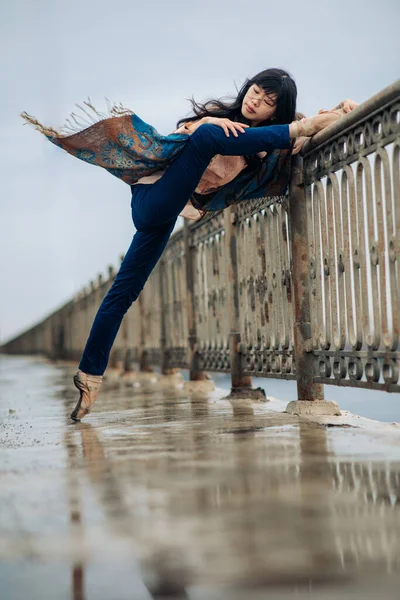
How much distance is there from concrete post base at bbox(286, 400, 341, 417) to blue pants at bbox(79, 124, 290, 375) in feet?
3.32

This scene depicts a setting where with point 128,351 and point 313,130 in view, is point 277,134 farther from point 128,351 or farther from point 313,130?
point 128,351

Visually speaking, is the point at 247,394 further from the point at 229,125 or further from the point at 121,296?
the point at 229,125

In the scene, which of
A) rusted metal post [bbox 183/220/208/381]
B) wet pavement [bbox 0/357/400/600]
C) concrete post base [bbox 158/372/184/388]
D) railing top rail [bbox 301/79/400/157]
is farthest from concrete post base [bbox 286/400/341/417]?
concrete post base [bbox 158/372/184/388]

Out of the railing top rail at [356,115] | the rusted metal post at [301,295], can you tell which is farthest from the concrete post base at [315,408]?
the railing top rail at [356,115]

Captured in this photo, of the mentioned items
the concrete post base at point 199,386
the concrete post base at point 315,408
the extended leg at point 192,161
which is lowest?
the concrete post base at point 315,408

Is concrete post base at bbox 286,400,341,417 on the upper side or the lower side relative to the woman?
Result: lower

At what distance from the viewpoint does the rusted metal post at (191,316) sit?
7004 mm

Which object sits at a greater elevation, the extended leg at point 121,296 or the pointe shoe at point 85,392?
the extended leg at point 121,296

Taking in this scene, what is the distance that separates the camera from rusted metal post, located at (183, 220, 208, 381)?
700 cm

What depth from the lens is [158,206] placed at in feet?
13.1

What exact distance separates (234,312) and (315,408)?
5.58 feet

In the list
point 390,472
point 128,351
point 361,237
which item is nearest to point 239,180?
point 361,237

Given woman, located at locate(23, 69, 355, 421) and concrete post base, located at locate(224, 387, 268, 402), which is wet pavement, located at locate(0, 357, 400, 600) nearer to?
woman, located at locate(23, 69, 355, 421)

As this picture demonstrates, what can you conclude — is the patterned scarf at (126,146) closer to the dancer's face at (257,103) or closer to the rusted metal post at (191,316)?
the dancer's face at (257,103)
